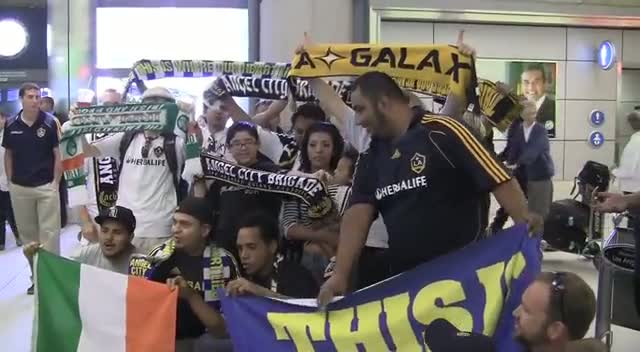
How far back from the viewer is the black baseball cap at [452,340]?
7.88 ft

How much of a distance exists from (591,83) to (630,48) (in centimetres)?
74

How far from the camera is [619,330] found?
5.59 metres

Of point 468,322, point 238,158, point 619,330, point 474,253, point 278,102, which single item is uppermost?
point 278,102

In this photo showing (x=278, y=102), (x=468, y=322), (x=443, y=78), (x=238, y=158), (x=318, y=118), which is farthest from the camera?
(x=278, y=102)

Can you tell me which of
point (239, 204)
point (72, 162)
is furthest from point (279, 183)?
point (72, 162)

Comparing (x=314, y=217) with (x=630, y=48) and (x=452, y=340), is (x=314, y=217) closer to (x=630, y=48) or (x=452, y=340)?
(x=452, y=340)

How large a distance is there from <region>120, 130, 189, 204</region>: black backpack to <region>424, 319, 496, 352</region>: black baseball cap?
2.22 metres

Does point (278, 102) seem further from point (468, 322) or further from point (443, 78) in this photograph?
point (468, 322)

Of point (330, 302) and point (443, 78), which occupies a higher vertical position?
point (443, 78)

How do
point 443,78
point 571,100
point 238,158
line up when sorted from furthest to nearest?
point 571,100 < point 238,158 < point 443,78

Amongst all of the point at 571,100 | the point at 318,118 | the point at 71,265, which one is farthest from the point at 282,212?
the point at 571,100

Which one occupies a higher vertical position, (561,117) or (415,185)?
(561,117)

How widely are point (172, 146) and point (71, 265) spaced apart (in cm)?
125

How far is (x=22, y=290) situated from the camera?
6.70 metres
